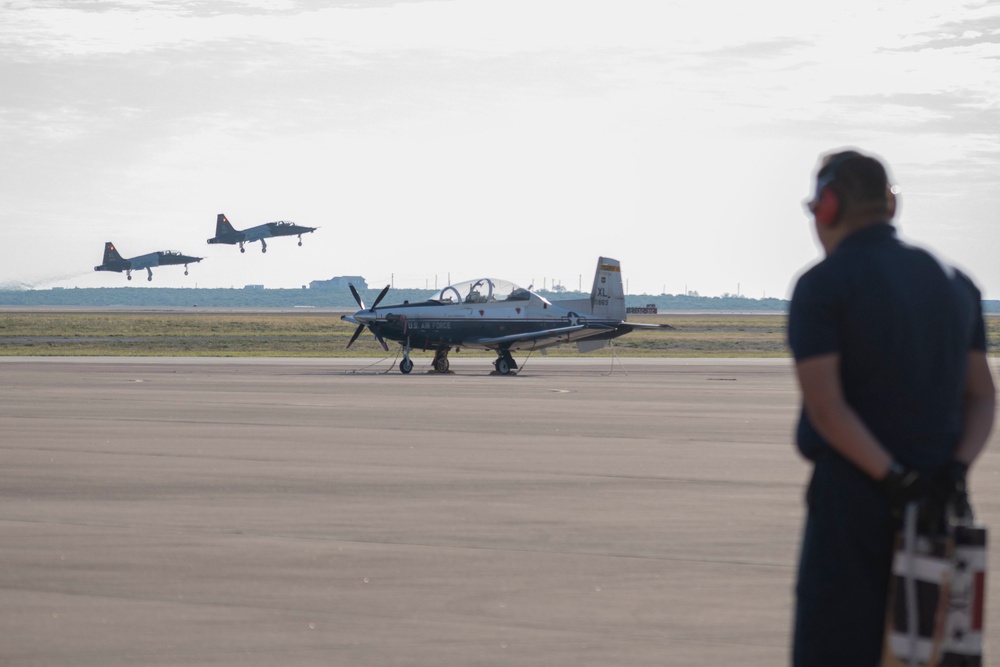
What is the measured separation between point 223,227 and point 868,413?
139096 mm

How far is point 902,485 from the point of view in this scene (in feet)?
13.8

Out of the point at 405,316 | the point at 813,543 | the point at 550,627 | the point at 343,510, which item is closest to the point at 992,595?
the point at 550,627

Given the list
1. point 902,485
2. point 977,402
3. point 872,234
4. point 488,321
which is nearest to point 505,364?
point 488,321

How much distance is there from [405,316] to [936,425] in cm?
3447

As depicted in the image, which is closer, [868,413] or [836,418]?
[836,418]

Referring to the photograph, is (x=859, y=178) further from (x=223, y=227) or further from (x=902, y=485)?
(x=223, y=227)

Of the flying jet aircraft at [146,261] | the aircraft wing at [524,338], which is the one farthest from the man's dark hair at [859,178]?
the flying jet aircraft at [146,261]

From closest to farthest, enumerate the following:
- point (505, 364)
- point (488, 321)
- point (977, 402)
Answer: point (977, 402)
point (505, 364)
point (488, 321)

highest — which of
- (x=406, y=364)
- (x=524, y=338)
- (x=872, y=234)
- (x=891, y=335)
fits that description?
(x=872, y=234)

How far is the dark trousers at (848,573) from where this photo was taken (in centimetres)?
430

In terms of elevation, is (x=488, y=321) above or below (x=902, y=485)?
above

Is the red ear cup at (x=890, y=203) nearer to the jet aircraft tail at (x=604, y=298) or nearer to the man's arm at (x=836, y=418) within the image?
the man's arm at (x=836, y=418)

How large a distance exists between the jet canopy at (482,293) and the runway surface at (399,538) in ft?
58.6

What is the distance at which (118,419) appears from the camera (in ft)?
65.1
